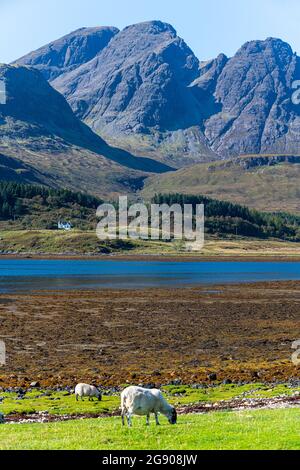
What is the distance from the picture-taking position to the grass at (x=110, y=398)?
3584 centimetres

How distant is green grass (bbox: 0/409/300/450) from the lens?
2134 cm

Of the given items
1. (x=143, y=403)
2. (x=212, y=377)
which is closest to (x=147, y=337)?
(x=212, y=377)

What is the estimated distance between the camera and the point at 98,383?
147ft

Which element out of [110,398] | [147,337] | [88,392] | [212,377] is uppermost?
[88,392]

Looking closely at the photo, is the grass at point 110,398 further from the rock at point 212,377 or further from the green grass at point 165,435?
the green grass at point 165,435

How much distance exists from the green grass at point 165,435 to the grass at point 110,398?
312 inches

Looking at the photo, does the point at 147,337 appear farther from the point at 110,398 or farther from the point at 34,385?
the point at 110,398

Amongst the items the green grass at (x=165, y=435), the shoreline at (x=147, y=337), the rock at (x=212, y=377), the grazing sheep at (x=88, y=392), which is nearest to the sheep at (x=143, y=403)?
the green grass at (x=165, y=435)

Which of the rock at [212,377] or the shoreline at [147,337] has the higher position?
the rock at [212,377]

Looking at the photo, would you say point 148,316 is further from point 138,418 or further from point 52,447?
point 52,447

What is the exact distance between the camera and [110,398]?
132 ft

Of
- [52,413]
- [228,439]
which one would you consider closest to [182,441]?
[228,439]

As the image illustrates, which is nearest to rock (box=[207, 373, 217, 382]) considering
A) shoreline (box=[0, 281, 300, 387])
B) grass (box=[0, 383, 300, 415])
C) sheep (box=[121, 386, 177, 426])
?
shoreline (box=[0, 281, 300, 387])

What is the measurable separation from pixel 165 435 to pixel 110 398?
17.6m
